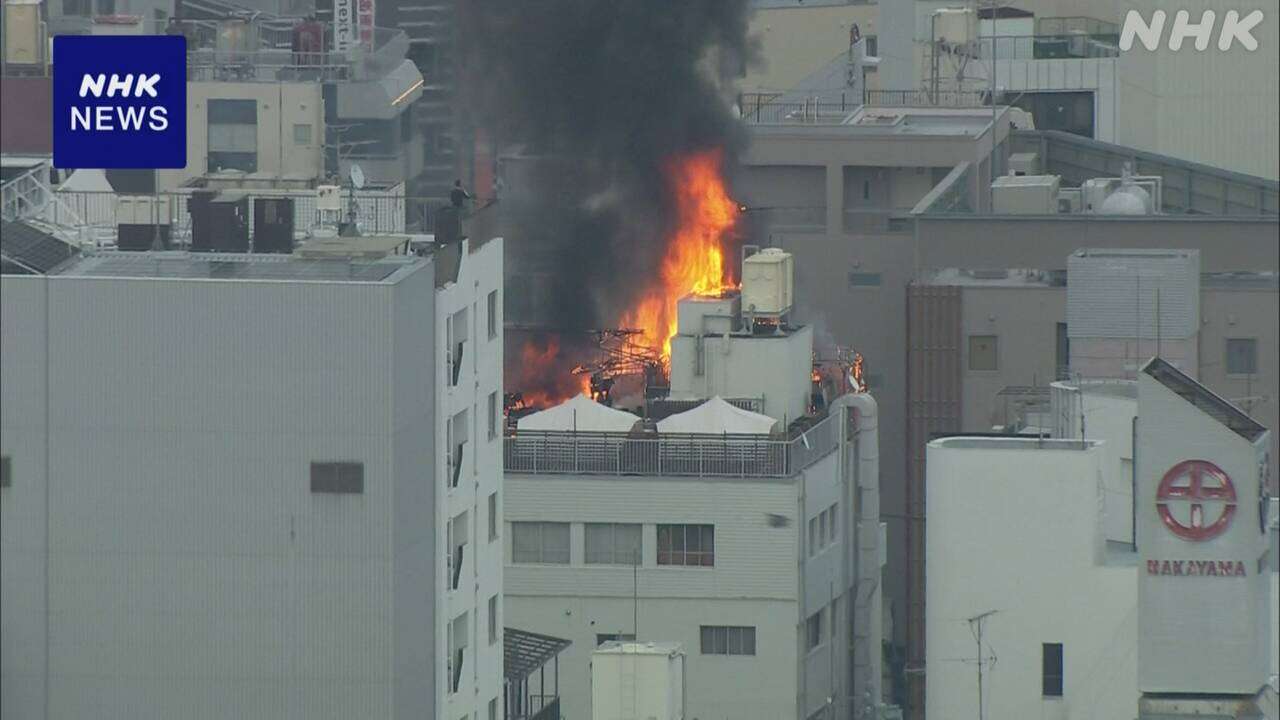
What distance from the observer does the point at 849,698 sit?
83188 mm

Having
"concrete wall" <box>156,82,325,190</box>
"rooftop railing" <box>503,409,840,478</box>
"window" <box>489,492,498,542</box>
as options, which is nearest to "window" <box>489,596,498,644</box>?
"window" <box>489,492,498,542</box>

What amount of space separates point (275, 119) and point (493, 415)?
141 feet

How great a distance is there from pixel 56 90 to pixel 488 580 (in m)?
10.7

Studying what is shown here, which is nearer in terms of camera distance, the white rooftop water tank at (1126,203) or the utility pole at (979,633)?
the utility pole at (979,633)

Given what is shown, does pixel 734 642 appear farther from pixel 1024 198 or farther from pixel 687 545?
pixel 1024 198

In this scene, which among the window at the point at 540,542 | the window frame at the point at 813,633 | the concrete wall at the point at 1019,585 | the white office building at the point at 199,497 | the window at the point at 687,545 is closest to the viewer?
the white office building at the point at 199,497

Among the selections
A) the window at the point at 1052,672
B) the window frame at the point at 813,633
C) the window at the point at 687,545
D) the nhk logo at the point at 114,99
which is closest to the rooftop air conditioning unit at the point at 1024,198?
the window frame at the point at 813,633

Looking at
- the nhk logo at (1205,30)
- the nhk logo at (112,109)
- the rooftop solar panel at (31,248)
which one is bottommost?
the rooftop solar panel at (31,248)

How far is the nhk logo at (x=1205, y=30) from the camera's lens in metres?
109

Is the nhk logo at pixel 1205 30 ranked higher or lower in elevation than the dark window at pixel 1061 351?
higher

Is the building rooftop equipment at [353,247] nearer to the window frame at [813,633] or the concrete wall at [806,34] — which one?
the window frame at [813,633]

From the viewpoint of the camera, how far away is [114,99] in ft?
205

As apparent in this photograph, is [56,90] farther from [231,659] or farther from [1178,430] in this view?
[1178,430]

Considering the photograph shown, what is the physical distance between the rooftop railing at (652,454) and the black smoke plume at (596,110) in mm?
16804
